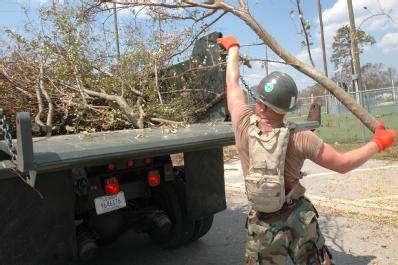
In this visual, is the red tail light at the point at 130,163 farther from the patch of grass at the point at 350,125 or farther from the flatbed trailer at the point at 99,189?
the patch of grass at the point at 350,125

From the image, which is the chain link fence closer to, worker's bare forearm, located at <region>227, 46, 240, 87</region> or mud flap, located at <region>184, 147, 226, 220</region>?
mud flap, located at <region>184, 147, 226, 220</region>

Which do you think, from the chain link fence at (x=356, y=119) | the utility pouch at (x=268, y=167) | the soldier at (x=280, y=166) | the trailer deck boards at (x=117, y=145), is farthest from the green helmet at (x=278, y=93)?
the chain link fence at (x=356, y=119)

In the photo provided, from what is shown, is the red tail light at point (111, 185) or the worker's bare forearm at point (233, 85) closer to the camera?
the worker's bare forearm at point (233, 85)

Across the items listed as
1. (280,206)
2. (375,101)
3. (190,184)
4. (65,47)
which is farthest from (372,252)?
(375,101)

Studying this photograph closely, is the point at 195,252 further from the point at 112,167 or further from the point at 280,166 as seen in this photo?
the point at 280,166

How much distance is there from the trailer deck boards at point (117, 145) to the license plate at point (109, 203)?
1.60 ft

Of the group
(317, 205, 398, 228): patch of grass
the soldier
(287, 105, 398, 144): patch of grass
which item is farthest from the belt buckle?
(287, 105, 398, 144): patch of grass

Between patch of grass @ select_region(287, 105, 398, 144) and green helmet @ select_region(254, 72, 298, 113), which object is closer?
green helmet @ select_region(254, 72, 298, 113)

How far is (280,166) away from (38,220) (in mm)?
1777

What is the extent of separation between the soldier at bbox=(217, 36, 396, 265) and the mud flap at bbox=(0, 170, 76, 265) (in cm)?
135

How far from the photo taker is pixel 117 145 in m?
3.09

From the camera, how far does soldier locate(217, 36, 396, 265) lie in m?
2.71

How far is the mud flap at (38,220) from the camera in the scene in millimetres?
3176

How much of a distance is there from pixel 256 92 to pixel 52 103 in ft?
8.70
